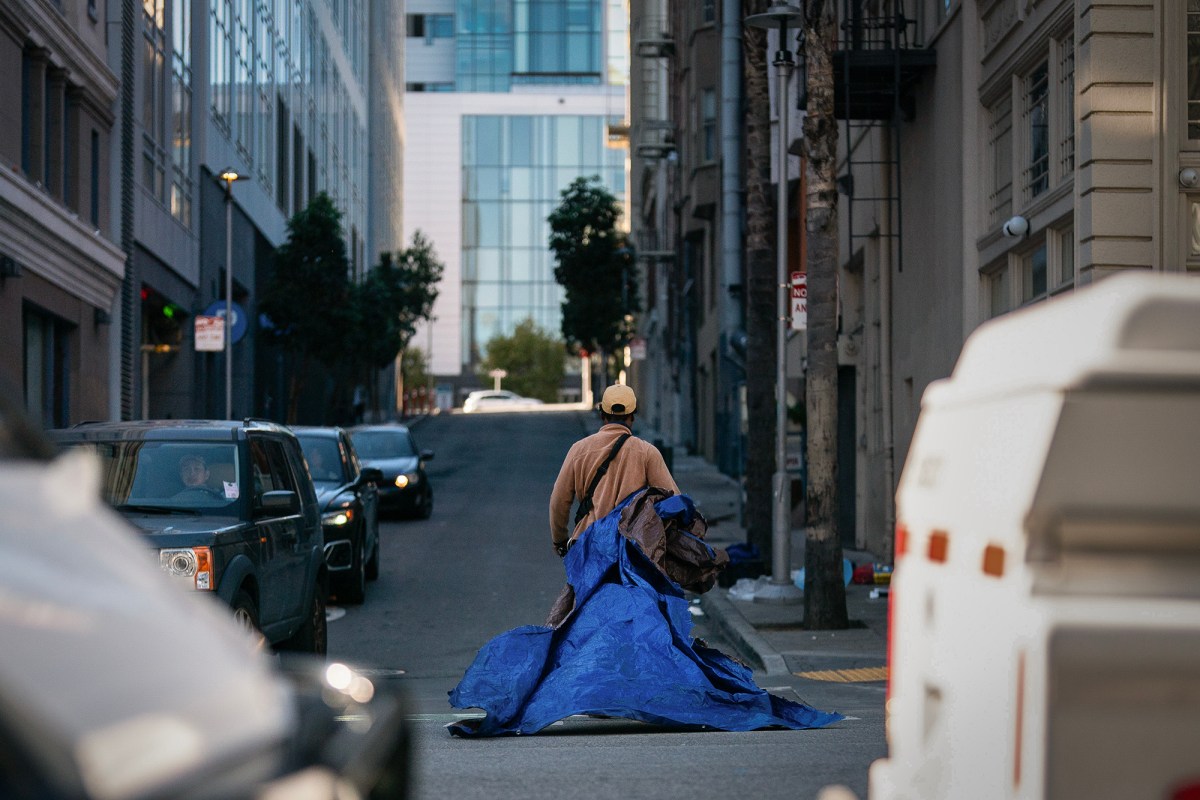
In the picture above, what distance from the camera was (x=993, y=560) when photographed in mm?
3541

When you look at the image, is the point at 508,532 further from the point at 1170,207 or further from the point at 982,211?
the point at 1170,207

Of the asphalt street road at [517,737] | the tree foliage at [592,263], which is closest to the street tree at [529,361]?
the tree foliage at [592,263]

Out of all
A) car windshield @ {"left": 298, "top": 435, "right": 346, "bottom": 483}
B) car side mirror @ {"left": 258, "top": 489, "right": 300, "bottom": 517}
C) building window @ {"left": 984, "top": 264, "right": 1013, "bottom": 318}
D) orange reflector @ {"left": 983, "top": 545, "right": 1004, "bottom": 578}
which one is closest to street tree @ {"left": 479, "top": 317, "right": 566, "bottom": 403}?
car windshield @ {"left": 298, "top": 435, "right": 346, "bottom": 483}

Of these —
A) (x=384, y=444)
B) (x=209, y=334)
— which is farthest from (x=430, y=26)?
(x=384, y=444)

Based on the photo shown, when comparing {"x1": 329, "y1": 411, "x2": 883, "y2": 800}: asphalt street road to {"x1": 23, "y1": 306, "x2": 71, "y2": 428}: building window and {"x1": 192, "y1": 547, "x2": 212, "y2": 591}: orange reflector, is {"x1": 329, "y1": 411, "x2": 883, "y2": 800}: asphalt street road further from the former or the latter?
{"x1": 23, "y1": 306, "x2": 71, "y2": 428}: building window

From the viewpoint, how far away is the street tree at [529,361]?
11794cm

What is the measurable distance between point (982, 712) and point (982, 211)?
13.8 meters

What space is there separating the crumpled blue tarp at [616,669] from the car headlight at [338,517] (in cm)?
820

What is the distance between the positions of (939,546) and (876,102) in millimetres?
16081

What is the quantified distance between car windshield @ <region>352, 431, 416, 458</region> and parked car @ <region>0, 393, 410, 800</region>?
25874 millimetres

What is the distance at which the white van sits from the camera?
10.4ft

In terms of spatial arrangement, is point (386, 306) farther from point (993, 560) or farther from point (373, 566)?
point (993, 560)

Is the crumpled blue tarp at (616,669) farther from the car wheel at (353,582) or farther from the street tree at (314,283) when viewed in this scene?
the street tree at (314,283)

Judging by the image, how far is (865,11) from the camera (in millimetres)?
22172
